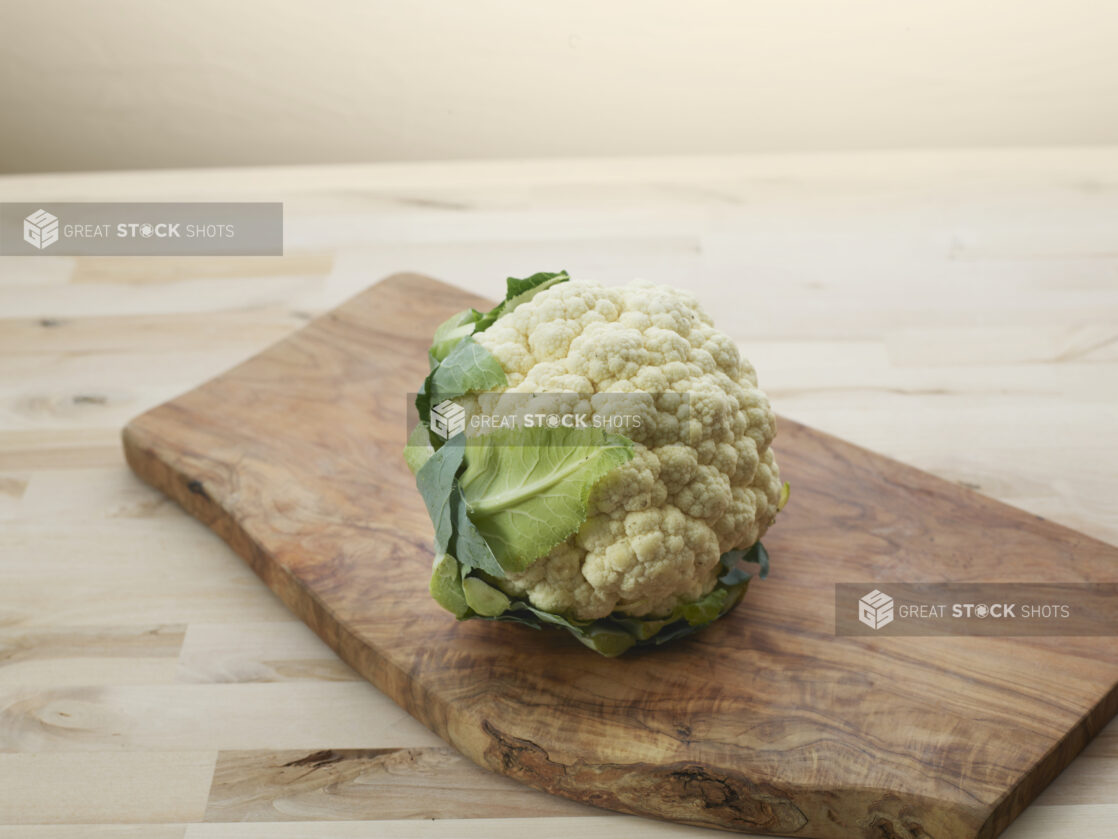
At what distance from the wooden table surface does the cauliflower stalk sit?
226 mm

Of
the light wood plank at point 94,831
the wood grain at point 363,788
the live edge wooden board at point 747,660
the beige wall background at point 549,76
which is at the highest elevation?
the beige wall background at point 549,76

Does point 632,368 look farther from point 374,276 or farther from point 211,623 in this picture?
point 374,276

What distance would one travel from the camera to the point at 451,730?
1235 mm

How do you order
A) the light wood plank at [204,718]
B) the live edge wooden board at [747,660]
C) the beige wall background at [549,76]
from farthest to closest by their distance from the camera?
the beige wall background at [549,76] → the light wood plank at [204,718] → the live edge wooden board at [747,660]

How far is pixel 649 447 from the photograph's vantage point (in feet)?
4.08

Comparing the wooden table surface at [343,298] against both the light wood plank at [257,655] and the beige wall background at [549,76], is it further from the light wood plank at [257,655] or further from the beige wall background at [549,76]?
the beige wall background at [549,76]

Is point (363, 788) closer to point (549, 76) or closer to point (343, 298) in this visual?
point (343, 298)

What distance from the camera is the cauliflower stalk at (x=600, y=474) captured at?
1.21 m

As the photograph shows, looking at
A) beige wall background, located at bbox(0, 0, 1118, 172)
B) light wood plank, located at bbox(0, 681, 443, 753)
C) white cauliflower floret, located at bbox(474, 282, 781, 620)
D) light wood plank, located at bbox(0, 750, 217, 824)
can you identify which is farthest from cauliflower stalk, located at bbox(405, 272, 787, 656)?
beige wall background, located at bbox(0, 0, 1118, 172)

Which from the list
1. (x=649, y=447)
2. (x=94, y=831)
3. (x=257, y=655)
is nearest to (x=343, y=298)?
(x=257, y=655)

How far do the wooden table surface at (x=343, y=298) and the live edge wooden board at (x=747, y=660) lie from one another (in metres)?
0.06

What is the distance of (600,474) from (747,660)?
0.29 metres

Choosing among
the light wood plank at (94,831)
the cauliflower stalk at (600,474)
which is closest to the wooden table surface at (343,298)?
the light wood plank at (94,831)

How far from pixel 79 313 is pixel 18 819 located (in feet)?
3.58
